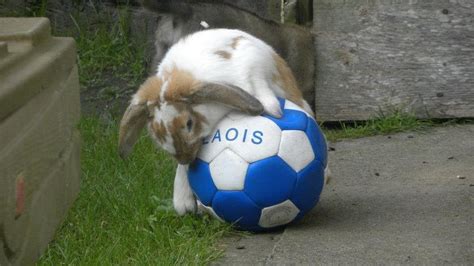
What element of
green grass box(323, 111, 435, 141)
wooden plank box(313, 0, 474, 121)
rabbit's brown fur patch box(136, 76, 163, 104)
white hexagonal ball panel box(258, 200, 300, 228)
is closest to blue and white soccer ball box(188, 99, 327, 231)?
white hexagonal ball panel box(258, 200, 300, 228)

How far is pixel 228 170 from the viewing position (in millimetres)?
4387

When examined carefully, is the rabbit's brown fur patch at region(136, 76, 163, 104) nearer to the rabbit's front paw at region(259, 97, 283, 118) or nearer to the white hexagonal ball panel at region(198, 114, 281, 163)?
the white hexagonal ball panel at region(198, 114, 281, 163)

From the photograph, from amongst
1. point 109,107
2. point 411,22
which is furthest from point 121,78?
point 411,22

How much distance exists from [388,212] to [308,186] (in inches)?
22.3

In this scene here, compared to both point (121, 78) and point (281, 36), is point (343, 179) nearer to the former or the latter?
point (281, 36)

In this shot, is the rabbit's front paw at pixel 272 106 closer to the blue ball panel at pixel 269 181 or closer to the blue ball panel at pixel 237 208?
the blue ball panel at pixel 269 181

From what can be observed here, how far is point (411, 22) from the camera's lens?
6.50 metres

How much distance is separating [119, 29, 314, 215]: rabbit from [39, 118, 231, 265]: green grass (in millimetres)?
165

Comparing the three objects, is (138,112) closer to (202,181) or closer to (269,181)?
(202,181)

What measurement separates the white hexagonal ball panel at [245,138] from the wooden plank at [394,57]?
2295mm

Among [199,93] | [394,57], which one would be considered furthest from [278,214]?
[394,57]

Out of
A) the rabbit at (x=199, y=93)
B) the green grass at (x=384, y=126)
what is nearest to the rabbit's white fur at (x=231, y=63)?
the rabbit at (x=199, y=93)

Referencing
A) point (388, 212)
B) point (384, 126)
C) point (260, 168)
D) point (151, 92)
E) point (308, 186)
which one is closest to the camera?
point (260, 168)

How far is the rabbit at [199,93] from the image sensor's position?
14.5 ft
